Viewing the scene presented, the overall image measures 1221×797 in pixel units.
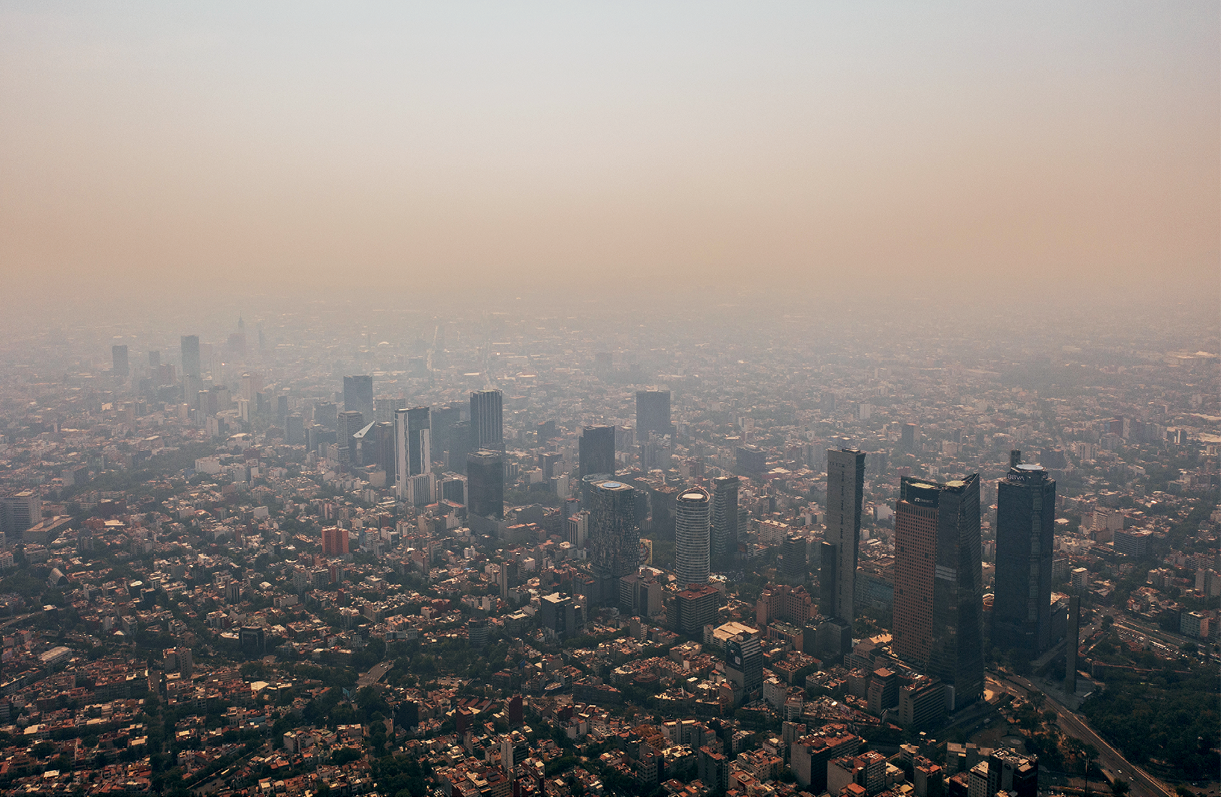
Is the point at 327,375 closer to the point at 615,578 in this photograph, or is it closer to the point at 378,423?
the point at 378,423

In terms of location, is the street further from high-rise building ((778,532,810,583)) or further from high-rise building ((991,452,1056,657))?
high-rise building ((778,532,810,583))

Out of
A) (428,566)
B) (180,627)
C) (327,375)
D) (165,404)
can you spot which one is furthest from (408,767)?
(327,375)

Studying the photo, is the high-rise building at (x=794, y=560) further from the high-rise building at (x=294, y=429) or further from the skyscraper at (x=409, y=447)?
the high-rise building at (x=294, y=429)

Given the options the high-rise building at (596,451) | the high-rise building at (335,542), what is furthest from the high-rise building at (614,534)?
the high-rise building at (335,542)

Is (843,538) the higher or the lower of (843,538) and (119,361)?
the lower

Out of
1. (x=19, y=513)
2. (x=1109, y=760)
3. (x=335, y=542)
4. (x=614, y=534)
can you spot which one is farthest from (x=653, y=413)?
(x=1109, y=760)

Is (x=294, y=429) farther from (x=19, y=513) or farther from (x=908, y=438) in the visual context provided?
(x=908, y=438)
